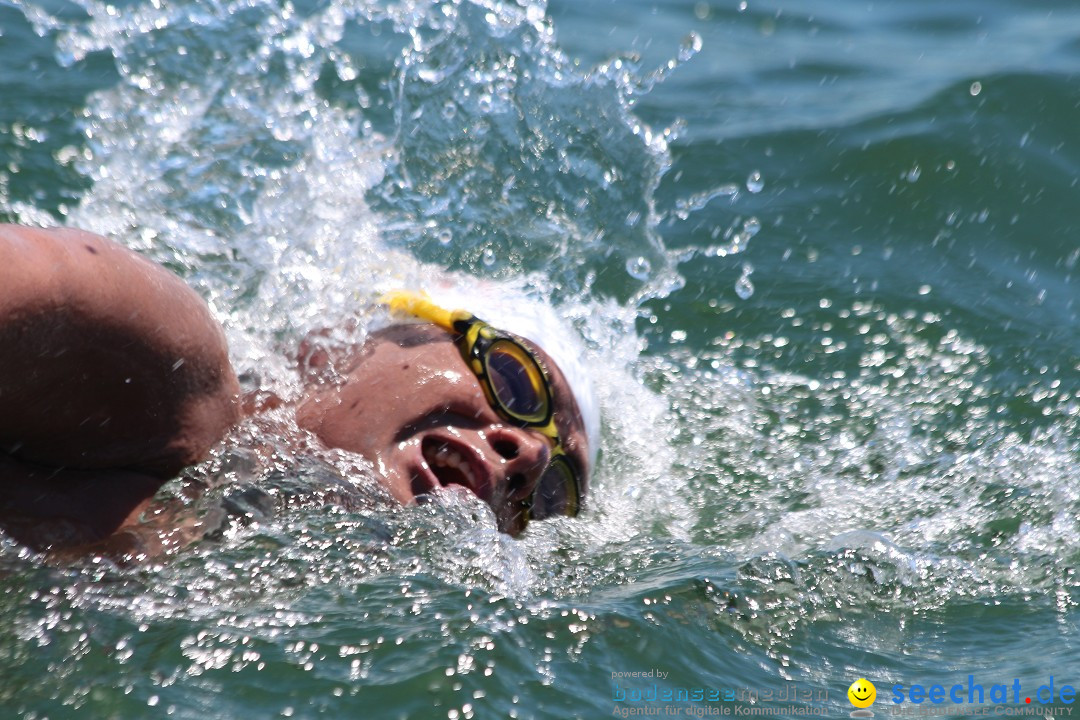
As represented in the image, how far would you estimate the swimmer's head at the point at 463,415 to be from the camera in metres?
3.17

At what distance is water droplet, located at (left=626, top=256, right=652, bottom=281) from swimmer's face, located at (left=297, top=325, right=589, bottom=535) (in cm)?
162

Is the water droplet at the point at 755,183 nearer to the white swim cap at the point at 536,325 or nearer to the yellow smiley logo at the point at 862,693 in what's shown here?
the white swim cap at the point at 536,325

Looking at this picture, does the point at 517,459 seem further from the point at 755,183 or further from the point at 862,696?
the point at 755,183

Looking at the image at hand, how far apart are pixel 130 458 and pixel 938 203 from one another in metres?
3.97

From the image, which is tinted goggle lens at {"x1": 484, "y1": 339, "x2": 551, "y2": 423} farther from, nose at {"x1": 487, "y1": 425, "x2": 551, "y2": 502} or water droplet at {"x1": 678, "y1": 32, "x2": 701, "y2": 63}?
water droplet at {"x1": 678, "y1": 32, "x2": 701, "y2": 63}

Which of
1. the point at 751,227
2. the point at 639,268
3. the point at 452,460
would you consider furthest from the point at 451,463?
the point at 751,227

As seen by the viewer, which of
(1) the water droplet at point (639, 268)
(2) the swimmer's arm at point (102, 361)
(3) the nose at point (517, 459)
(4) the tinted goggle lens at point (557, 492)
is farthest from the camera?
(1) the water droplet at point (639, 268)

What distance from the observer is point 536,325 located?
385 cm

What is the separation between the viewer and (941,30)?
7727mm

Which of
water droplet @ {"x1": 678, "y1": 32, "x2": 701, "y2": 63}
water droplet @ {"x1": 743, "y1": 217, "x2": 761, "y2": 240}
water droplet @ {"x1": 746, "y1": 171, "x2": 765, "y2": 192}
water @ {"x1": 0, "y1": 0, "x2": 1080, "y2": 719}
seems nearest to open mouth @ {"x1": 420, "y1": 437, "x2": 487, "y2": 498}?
water @ {"x1": 0, "y1": 0, "x2": 1080, "y2": 719}

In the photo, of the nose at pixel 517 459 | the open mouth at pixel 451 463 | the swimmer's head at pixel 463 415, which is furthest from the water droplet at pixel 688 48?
the open mouth at pixel 451 463

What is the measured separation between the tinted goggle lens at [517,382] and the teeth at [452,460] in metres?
0.24

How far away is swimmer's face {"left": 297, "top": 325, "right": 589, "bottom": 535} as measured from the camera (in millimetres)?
3143

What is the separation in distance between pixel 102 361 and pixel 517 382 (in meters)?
1.25
